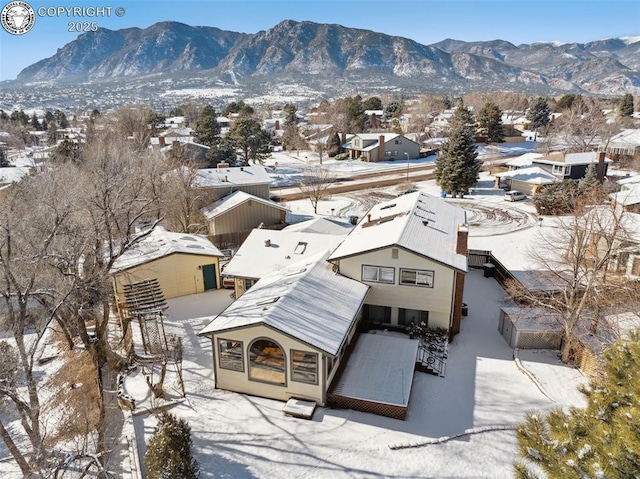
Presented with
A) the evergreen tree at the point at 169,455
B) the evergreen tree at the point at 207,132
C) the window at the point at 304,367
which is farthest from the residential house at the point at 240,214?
the evergreen tree at the point at 207,132

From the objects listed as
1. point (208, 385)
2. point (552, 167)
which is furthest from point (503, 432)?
point (552, 167)

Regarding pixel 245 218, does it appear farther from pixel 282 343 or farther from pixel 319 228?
pixel 282 343

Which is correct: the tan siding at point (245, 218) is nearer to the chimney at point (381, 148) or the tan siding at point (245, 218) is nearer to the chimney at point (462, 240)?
the chimney at point (462, 240)

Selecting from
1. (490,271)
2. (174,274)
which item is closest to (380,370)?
(174,274)

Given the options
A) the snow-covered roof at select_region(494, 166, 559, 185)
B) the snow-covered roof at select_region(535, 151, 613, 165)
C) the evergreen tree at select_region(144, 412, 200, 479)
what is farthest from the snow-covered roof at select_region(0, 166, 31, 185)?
the snow-covered roof at select_region(535, 151, 613, 165)

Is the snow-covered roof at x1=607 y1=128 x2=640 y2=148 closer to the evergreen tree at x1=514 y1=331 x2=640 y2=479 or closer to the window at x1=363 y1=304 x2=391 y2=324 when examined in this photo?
the window at x1=363 y1=304 x2=391 y2=324
